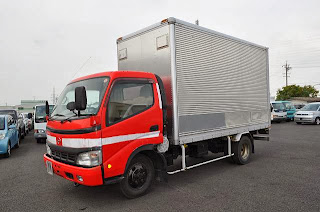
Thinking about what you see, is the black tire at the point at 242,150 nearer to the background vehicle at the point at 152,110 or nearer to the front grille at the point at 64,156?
the background vehicle at the point at 152,110

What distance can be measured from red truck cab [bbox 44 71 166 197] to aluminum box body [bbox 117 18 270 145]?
41 centimetres

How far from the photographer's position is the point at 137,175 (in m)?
4.39

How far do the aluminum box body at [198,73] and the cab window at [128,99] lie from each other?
567 mm

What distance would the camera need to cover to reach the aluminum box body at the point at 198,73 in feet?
15.8

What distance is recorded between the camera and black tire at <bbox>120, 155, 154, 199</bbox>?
167 inches

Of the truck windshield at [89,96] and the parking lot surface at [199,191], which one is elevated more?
the truck windshield at [89,96]

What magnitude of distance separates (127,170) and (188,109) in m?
1.79

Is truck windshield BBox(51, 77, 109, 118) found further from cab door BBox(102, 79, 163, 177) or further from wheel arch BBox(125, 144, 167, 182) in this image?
wheel arch BBox(125, 144, 167, 182)

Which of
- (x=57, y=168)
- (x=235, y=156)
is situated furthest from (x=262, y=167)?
(x=57, y=168)

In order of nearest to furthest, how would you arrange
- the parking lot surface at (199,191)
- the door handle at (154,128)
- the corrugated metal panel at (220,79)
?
the parking lot surface at (199,191) → the door handle at (154,128) → the corrugated metal panel at (220,79)

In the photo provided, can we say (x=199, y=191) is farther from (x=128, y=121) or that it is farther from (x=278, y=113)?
(x=278, y=113)

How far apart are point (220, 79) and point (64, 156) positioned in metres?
3.97

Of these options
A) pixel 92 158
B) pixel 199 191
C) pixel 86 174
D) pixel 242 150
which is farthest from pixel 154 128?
pixel 242 150

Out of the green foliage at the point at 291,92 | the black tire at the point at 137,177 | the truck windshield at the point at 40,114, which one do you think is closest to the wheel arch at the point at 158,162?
the black tire at the point at 137,177
